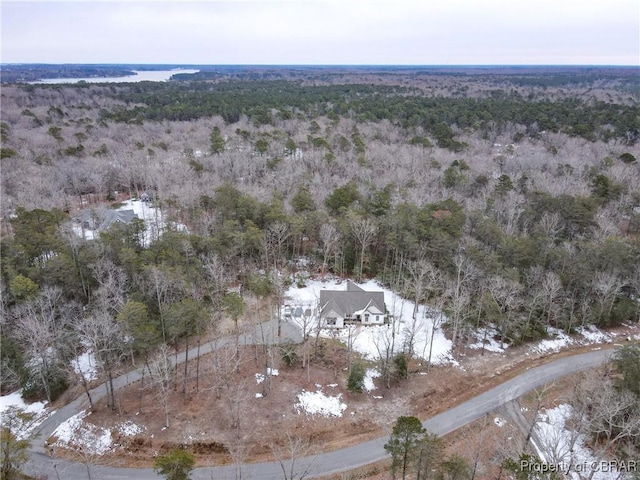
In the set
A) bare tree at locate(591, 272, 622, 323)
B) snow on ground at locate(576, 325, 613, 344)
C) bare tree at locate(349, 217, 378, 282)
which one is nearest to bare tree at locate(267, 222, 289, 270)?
bare tree at locate(349, 217, 378, 282)

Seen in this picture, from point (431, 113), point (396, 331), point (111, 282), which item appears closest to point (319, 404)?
point (396, 331)

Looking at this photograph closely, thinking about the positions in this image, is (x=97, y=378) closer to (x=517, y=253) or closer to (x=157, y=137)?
(x=517, y=253)

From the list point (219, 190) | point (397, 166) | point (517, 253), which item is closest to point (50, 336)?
point (219, 190)

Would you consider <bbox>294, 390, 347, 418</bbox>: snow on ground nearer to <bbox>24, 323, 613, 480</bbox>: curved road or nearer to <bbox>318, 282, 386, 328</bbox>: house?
<bbox>24, 323, 613, 480</bbox>: curved road

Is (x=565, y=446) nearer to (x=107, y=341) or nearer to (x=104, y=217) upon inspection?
(x=107, y=341)

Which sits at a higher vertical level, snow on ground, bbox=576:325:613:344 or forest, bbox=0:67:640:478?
forest, bbox=0:67:640:478
